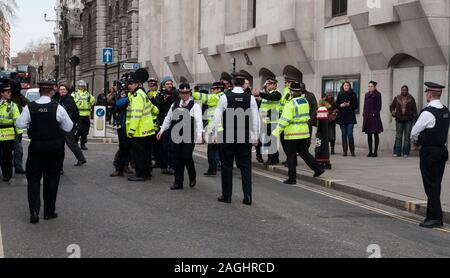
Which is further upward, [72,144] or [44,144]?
[44,144]

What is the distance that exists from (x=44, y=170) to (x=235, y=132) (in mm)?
2901

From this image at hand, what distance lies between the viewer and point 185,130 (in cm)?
1127

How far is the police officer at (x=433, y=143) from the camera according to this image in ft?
27.6

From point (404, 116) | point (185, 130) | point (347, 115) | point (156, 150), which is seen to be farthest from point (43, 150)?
point (404, 116)

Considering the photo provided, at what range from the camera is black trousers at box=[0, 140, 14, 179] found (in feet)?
37.8

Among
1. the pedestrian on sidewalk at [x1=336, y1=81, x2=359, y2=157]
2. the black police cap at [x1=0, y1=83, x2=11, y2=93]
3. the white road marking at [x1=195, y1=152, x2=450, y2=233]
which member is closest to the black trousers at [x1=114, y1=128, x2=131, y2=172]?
the black police cap at [x1=0, y1=83, x2=11, y2=93]

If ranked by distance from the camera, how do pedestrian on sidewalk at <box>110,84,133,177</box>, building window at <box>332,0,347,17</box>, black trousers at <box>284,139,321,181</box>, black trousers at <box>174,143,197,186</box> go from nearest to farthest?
1. black trousers at <box>174,143,197,186</box>
2. black trousers at <box>284,139,321,181</box>
3. pedestrian on sidewalk at <box>110,84,133,177</box>
4. building window at <box>332,0,347,17</box>

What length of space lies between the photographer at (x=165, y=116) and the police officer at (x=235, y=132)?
3078 mm

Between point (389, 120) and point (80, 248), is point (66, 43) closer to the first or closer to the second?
point (389, 120)

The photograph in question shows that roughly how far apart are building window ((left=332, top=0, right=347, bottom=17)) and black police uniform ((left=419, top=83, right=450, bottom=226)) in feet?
42.6

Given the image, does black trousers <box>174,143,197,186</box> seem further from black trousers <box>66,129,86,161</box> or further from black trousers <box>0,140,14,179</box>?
black trousers <box>66,129,86,161</box>

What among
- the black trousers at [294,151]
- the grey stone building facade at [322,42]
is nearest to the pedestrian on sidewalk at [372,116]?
the grey stone building facade at [322,42]

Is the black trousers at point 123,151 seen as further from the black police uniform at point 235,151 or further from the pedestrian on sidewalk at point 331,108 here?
the pedestrian on sidewalk at point 331,108

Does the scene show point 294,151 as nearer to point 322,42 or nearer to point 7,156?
point 7,156
